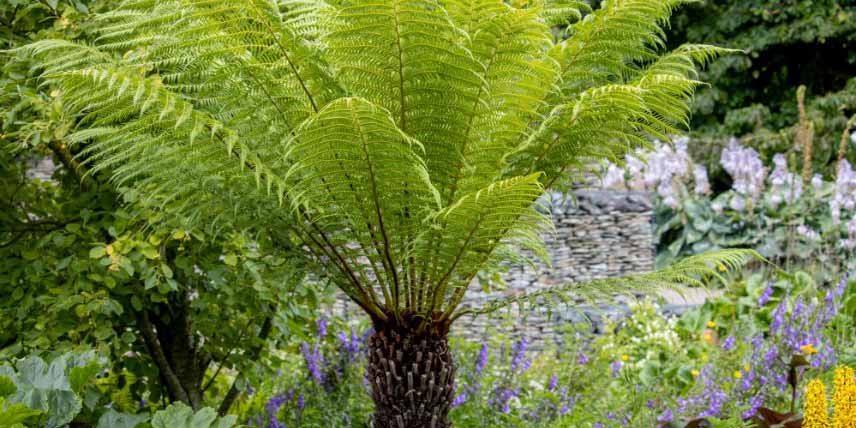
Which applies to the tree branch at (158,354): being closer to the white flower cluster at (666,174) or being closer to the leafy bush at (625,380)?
the leafy bush at (625,380)

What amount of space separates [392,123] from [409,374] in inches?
30.6

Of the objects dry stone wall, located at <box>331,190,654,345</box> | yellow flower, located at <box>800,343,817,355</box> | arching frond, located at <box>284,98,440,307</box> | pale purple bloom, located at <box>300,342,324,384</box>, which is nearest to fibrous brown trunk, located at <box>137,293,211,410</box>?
pale purple bloom, located at <box>300,342,324,384</box>

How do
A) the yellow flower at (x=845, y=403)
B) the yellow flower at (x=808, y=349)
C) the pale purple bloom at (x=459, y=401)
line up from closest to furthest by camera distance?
1. the yellow flower at (x=845, y=403)
2. the yellow flower at (x=808, y=349)
3. the pale purple bloom at (x=459, y=401)

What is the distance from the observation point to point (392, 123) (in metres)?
1.79

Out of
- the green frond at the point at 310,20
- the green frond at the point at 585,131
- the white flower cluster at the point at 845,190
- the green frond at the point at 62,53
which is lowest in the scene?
the green frond at the point at 585,131

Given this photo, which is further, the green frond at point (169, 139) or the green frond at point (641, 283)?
the green frond at point (641, 283)

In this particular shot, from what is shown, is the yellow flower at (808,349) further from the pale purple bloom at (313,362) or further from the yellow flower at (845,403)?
the pale purple bloom at (313,362)

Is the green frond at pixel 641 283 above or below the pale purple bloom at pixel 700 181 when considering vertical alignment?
below

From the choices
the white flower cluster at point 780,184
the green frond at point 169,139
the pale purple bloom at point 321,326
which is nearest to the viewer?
the green frond at point 169,139

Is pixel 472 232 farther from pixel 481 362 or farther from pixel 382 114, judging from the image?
pixel 481 362

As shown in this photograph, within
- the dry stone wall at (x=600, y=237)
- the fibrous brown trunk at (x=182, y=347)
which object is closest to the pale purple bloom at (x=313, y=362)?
the fibrous brown trunk at (x=182, y=347)

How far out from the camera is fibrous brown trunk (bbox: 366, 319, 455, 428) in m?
2.16

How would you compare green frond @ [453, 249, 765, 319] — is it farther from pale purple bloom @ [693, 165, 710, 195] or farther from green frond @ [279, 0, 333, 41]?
pale purple bloom @ [693, 165, 710, 195]

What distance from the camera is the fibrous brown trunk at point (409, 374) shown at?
85.2 inches
